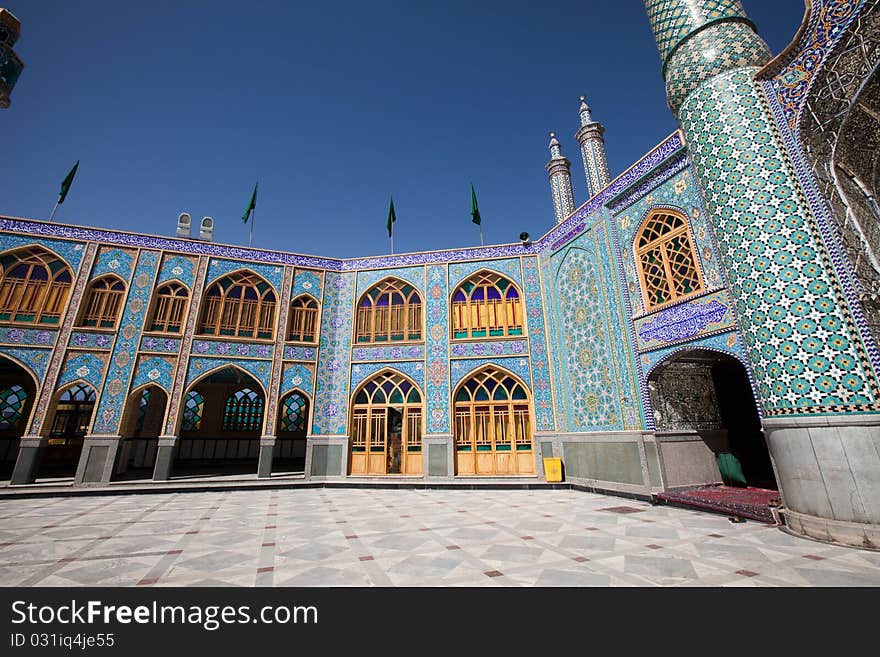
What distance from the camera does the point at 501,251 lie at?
41.2 feet

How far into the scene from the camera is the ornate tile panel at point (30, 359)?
32.6 ft

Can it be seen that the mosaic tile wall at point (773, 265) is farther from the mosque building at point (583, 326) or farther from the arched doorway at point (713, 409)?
the arched doorway at point (713, 409)

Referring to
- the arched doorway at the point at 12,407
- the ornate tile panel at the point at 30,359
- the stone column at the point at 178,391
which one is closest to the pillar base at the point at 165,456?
the stone column at the point at 178,391

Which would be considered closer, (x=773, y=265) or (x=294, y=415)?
(x=773, y=265)

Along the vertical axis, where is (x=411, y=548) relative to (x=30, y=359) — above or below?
below

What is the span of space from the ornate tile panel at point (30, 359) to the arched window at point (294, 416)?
330 inches

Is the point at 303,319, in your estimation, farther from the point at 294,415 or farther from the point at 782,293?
the point at 782,293

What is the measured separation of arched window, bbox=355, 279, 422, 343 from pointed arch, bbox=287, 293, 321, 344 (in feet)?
4.55

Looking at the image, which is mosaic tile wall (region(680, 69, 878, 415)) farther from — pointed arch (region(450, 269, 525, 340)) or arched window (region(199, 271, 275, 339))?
arched window (region(199, 271, 275, 339))

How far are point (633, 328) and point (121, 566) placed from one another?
898 centimetres

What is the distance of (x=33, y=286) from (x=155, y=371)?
3.91m

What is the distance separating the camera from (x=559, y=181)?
14.1 m

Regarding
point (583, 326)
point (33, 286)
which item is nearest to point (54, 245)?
point (33, 286)
